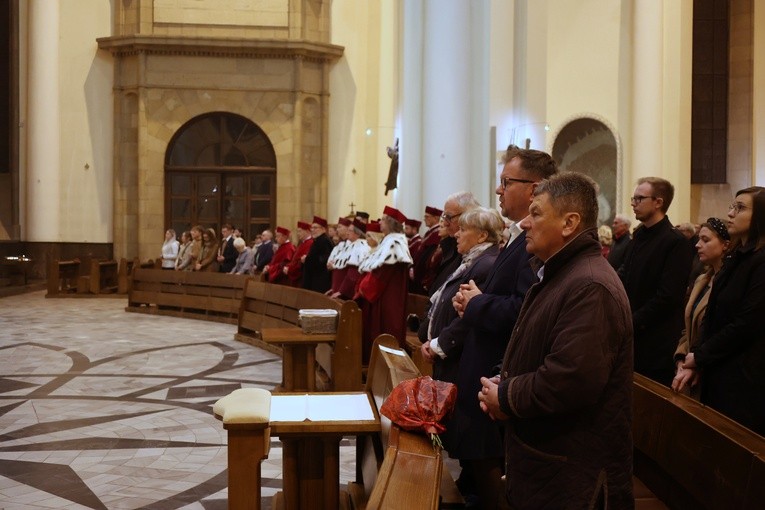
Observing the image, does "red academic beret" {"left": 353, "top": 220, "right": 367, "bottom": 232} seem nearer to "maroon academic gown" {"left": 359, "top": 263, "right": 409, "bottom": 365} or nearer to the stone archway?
"maroon academic gown" {"left": 359, "top": 263, "right": 409, "bottom": 365}

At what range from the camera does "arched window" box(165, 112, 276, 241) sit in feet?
73.3

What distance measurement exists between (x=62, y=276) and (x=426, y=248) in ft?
43.2

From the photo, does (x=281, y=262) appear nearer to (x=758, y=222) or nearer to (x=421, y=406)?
(x=758, y=222)

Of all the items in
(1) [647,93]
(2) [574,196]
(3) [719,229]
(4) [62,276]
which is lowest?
(4) [62,276]

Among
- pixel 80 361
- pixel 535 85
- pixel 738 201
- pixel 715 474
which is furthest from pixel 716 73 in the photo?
pixel 715 474

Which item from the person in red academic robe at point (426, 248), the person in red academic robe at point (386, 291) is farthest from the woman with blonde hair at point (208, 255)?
the person in red academic robe at point (386, 291)

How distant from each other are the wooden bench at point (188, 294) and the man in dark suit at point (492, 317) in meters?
11.0

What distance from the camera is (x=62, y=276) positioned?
789 inches

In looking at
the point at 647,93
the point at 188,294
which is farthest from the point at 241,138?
the point at 647,93

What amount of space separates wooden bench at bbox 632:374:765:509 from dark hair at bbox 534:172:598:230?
929mm

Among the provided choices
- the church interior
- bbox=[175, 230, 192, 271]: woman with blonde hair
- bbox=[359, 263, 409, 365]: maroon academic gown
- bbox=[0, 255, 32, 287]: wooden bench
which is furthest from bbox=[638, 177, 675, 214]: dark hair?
bbox=[0, 255, 32, 287]: wooden bench

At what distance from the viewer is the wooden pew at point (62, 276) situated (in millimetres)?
19594

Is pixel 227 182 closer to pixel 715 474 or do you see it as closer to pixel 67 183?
pixel 67 183

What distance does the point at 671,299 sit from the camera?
16.1 ft
